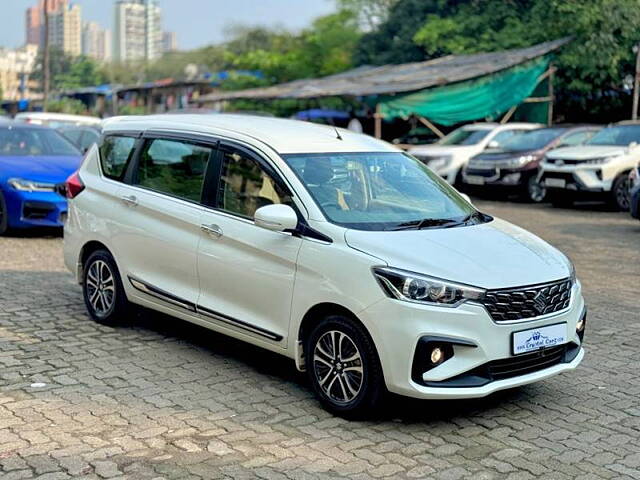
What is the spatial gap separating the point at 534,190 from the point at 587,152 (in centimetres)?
173

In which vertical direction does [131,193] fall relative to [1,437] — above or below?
above

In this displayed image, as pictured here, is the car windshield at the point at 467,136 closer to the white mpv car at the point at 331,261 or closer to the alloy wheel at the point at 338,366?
the white mpv car at the point at 331,261

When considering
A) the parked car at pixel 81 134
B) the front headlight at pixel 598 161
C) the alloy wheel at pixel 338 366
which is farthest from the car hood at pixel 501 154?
the alloy wheel at pixel 338 366

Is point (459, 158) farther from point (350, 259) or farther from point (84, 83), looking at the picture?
point (84, 83)

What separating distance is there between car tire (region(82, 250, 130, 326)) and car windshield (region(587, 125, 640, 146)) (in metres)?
12.4

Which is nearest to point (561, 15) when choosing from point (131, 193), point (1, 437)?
point (131, 193)

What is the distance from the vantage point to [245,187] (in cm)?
587

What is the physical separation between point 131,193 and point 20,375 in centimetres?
165

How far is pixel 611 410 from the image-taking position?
5.33 metres

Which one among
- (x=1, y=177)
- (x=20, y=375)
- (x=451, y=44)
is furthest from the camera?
(x=451, y=44)

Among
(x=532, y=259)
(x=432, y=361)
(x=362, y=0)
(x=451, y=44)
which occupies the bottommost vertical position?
(x=432, y=361)

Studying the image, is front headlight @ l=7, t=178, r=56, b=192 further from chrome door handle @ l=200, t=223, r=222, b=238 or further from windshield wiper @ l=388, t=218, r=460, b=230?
windshield wiper @ l=388, t=218, r=460, b=230

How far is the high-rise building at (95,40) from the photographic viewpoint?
126062 millimetres

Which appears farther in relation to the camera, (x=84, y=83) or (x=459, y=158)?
(x=84, y=83)
